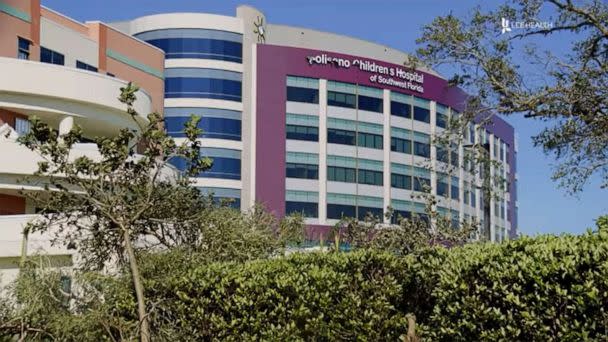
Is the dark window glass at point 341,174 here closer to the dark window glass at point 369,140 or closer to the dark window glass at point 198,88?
the dark window glass at point 369,140

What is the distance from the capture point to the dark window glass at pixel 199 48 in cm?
6581

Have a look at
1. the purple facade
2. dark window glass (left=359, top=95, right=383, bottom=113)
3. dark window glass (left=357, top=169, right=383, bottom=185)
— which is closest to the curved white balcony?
the purple facade

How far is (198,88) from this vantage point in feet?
214

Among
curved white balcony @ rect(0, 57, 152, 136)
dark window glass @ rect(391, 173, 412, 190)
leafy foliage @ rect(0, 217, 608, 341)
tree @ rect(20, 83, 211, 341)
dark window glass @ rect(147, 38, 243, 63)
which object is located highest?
dark window glass @ rect(147, 38, 243, 63)

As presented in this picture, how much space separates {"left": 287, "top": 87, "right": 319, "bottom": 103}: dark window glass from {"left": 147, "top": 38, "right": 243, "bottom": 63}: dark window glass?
16.8 ft

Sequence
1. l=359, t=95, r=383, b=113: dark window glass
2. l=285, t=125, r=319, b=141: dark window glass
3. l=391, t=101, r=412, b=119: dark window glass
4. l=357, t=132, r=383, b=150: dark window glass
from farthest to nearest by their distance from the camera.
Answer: l=391, t=101, r=412, b=119: dark window glass
l=359, t=95, r=383, b=113: dark window glass
l=357, t=132, r=383, b=150: dark window glass
l=285, t=125, r=319, b=141: dark window glass

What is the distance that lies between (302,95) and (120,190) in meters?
55.3

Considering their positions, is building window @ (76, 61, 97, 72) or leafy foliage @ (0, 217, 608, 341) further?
building window @ (76, 61, 97, 72)

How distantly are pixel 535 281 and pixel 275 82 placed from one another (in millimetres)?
59536

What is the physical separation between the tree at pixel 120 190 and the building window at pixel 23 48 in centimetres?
2238

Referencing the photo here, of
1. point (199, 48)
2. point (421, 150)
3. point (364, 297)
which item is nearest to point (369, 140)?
point (421, 150)

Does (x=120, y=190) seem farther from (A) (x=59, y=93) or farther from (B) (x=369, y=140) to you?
(B) (x=369, y=140)

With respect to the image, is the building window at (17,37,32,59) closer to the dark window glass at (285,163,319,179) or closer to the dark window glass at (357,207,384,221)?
the dark window glass at (285,163,319,179)

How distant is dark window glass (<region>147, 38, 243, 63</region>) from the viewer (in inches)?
2591
